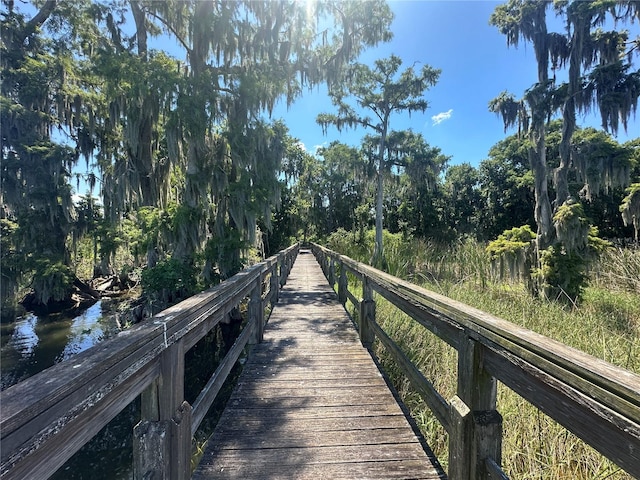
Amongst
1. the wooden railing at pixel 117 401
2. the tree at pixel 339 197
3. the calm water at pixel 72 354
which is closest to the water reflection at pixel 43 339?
the calm water at pixel 72 354

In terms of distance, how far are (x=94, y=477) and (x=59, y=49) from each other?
1563 centimetres

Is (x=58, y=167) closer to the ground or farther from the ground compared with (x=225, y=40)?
closer to the ground

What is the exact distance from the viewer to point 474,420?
59.5 inches

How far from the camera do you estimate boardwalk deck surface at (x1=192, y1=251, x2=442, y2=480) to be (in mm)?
2020

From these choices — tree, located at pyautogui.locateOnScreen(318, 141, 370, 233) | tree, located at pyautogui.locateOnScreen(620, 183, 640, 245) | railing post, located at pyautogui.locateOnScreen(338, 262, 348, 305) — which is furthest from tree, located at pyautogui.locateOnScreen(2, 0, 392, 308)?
tree, located at pyautogui.locateOnScreen(318, 141, 370, 233)

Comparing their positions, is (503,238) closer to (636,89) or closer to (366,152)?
(636,89)

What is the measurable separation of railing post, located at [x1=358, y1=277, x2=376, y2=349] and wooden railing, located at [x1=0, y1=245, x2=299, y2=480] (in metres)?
2.21

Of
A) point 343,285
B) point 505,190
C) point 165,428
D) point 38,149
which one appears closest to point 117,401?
point 165,428

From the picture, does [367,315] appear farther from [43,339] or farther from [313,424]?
[43,339]

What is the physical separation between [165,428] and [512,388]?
1.47 metres

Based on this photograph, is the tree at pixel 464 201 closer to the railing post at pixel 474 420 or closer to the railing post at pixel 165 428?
the railing post at pixel 474 420

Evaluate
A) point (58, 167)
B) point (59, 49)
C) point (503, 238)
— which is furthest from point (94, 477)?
point (59, 49)

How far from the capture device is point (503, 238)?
7898mm

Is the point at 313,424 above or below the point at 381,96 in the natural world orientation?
below
